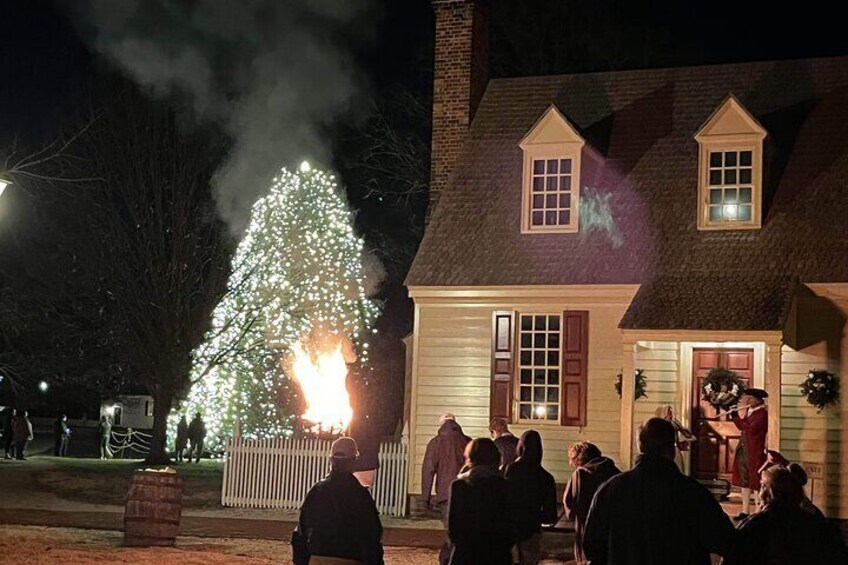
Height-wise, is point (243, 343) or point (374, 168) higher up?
point (374, 168)

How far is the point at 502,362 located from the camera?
63.0 feet

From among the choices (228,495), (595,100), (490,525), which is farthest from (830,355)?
(490,525)

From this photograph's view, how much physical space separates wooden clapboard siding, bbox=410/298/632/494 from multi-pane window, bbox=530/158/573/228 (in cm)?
159

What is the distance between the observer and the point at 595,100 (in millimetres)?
21203

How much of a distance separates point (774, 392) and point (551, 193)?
212 inches

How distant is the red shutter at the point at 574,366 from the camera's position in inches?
738

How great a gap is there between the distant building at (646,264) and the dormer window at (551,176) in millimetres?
29

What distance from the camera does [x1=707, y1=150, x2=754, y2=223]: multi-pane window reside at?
739 inches

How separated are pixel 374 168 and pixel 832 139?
14516mm

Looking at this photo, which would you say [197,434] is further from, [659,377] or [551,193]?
[659,377]

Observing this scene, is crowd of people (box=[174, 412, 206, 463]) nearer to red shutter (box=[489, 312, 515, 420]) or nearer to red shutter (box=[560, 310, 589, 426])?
red shutter (box=[489, 312, 515, 420])

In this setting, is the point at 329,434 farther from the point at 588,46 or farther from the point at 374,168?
the point at 588,46

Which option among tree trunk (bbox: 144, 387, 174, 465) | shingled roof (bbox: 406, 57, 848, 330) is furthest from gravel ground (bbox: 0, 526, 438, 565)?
tree trunk (bbox: 144, 387, 174, 465)

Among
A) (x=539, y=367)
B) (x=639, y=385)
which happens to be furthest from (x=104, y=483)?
(x=639, y=385)
